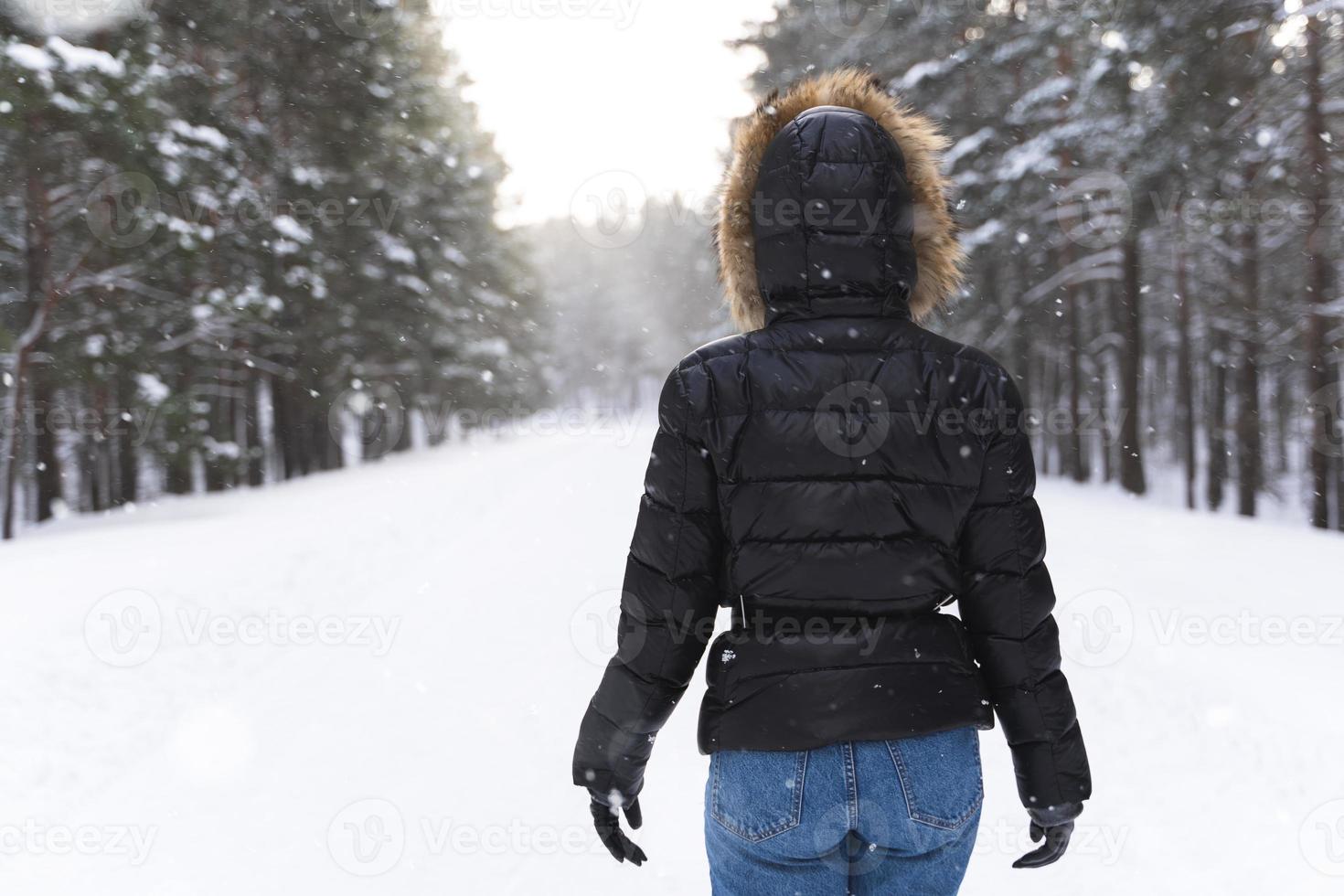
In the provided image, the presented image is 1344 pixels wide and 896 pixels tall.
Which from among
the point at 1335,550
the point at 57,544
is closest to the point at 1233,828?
the point at 1335,550

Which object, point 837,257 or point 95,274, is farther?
point 95,274

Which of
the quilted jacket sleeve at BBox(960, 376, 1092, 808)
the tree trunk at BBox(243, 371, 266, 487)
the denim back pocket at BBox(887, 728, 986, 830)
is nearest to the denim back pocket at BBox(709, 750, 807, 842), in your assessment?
the denim back pocket at BBox(887, 728, 986, 830)

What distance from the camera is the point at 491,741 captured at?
5.32 metres

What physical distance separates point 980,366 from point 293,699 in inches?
232

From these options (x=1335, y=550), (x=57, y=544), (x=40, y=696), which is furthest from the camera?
(x=57, y=544)

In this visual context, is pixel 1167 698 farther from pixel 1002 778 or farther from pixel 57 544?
pixel 57 544

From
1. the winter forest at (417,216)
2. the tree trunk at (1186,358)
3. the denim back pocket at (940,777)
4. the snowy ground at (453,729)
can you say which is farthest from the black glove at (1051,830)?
the tree trunk at (1186,358)

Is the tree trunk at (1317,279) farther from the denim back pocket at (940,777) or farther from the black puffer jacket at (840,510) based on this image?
the denim back pocket at (940,777)

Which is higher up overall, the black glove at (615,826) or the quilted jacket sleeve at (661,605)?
the quilted jacket sleeve at (661,605)

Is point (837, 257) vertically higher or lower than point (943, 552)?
higher

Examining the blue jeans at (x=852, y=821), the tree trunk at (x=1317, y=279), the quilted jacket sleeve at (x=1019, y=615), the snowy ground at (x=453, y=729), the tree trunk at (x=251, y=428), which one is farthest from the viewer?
A: the tree trunk at (x=251, y=428)

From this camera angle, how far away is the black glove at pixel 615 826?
6.72ft

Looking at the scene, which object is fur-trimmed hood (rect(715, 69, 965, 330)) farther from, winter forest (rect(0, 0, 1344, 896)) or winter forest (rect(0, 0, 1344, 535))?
winter forest (rect(0, 0, 1344, 535))

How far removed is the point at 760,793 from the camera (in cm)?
171
